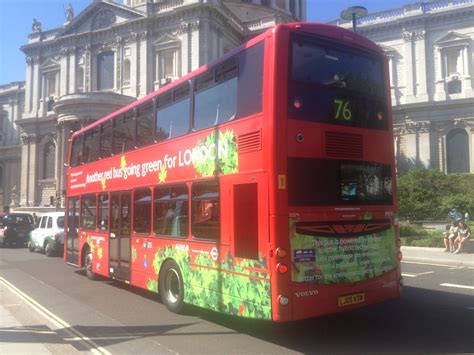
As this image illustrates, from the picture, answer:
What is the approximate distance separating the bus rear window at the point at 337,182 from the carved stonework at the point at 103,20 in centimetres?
5266

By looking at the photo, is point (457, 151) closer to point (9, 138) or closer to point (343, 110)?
point (343, 110)

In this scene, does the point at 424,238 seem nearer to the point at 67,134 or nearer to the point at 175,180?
the point at 175,180

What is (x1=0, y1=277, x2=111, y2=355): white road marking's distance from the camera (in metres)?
6.67

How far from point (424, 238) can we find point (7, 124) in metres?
77.7

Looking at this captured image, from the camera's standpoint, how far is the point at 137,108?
1041 centimetres

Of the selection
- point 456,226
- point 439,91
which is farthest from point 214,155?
point 439,91

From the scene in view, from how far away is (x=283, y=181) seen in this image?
20.5 feet

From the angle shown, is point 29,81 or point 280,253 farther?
point 29,81

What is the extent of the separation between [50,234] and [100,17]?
42.0 metres

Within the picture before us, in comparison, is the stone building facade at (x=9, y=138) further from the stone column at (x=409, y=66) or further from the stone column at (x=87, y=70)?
the stone column at (x=409, y=66)

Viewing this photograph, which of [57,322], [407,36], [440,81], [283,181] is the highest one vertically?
[407,36]

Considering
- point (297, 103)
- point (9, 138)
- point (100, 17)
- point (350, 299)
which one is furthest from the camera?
point (9, 138)

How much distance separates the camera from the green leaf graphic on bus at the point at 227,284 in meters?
6.35

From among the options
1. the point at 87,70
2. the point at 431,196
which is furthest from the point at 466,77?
the point at 87,70
